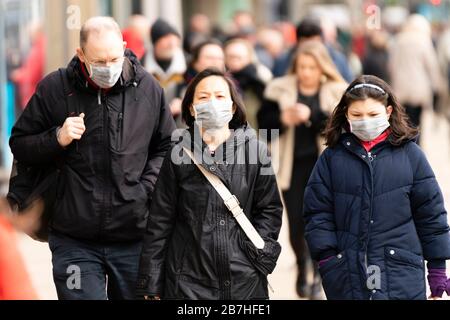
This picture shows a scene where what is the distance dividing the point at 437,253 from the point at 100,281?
166cm

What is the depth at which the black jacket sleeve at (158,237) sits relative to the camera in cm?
589

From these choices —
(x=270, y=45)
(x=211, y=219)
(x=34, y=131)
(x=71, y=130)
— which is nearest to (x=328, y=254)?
(x=211, y=219)

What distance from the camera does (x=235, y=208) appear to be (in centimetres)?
585

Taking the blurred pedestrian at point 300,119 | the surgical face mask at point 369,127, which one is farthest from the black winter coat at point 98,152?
the blurred pedestrian at point 300,119

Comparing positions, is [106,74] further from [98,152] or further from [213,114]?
[213,114]

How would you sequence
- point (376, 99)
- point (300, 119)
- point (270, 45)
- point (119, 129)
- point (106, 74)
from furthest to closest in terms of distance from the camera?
point (270, 45)
point (300, 119)
point (119, 129)
point (106, 74)
point (376, 99)

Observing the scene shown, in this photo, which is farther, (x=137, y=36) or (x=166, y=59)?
(x=137, y=36)

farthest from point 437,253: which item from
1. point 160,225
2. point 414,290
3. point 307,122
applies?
point 307,122

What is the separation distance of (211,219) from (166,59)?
13.9ft

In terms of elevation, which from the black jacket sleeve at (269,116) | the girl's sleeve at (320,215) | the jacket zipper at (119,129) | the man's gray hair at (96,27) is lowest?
the girl's sleeve at (320,215)

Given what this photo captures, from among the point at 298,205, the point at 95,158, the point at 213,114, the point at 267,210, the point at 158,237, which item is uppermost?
the point at 213,114

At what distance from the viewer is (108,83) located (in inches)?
249

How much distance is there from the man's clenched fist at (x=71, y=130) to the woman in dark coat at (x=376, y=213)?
3.78ft

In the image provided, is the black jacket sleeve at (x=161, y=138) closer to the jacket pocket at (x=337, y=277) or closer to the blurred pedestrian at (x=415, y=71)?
the jacket pocket at (x=337, y=277)
